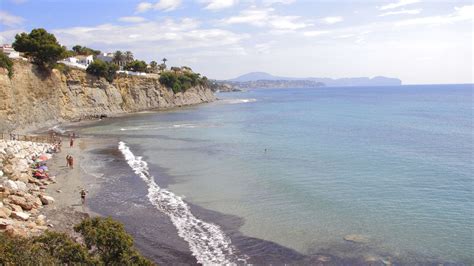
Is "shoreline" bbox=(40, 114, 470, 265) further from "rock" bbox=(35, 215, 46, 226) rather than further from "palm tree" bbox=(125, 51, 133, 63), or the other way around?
"palm tree" bbox=(125, 51, 133, 63)

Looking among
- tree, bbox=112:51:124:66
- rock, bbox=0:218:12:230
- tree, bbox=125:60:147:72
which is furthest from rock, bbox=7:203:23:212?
tree, bbox=112:51:124:66

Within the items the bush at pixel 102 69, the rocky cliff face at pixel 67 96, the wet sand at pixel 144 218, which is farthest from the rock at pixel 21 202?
the bush at pixel 102 69

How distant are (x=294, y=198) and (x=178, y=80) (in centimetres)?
10099

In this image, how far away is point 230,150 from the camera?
4097 centimetres

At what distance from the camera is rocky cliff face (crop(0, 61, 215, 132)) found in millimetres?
50188

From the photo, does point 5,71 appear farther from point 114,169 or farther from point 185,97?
point 185,97

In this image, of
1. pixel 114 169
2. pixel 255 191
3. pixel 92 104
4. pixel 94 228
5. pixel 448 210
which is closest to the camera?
pixel 94 228

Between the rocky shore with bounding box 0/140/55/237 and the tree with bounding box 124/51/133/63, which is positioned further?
the tree with bounding box 124/51/133/63

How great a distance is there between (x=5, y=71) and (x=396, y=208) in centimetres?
4601

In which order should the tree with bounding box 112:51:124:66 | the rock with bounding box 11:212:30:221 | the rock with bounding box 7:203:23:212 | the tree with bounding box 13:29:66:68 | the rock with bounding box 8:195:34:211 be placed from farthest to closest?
1. the tree with bounding box 112:51:124:66
2. the tree with bounding box 13:29:66:68
3. the rock with bounding box 8:195:34:211
4. the rock with bounding box 7:203:23:212
5. the rock with bounding box 11:212:30:221

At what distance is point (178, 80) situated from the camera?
12069 centimetres

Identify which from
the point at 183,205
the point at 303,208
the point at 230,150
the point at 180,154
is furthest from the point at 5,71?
the point at 303,208

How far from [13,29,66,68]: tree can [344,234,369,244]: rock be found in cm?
5686

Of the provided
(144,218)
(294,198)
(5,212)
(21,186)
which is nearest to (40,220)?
(5,212)
